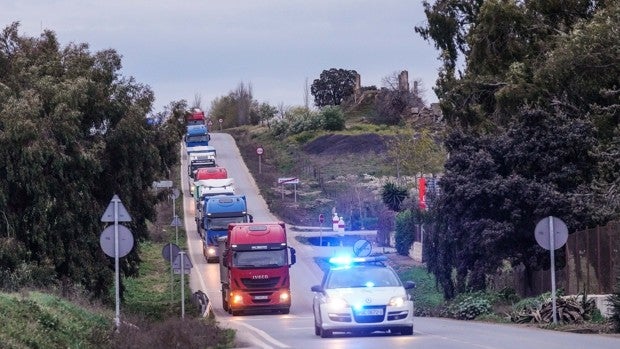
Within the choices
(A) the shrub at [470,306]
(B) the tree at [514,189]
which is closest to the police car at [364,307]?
(A) the shrub at [470,306]

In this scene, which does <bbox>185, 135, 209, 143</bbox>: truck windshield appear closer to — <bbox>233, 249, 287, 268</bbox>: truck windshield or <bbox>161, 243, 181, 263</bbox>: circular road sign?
<bbox>233, 249, 287, 268</bbox>: truck windshield

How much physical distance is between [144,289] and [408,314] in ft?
108

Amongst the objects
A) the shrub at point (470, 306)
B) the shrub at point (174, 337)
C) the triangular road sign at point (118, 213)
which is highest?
the triangular road sign at point (118, 213)

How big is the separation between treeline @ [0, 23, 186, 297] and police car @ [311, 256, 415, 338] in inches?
495

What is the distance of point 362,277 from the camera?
26.5 m

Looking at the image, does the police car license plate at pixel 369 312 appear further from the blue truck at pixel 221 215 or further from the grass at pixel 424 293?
the blue truck at pixel 221 215

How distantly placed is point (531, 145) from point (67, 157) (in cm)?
1625

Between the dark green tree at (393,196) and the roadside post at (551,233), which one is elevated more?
the dark green tree at (393,196)

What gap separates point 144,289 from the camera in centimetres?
5656

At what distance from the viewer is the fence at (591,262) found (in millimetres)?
32344

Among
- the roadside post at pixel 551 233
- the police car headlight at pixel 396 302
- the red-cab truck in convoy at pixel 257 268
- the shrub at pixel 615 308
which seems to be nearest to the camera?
the police car headlight at pixel 396 302

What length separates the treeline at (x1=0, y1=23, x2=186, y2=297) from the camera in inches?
1555

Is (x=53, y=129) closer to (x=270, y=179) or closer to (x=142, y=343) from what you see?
(x=142, y=343)

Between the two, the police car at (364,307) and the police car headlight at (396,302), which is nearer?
the police car at (364,307)
